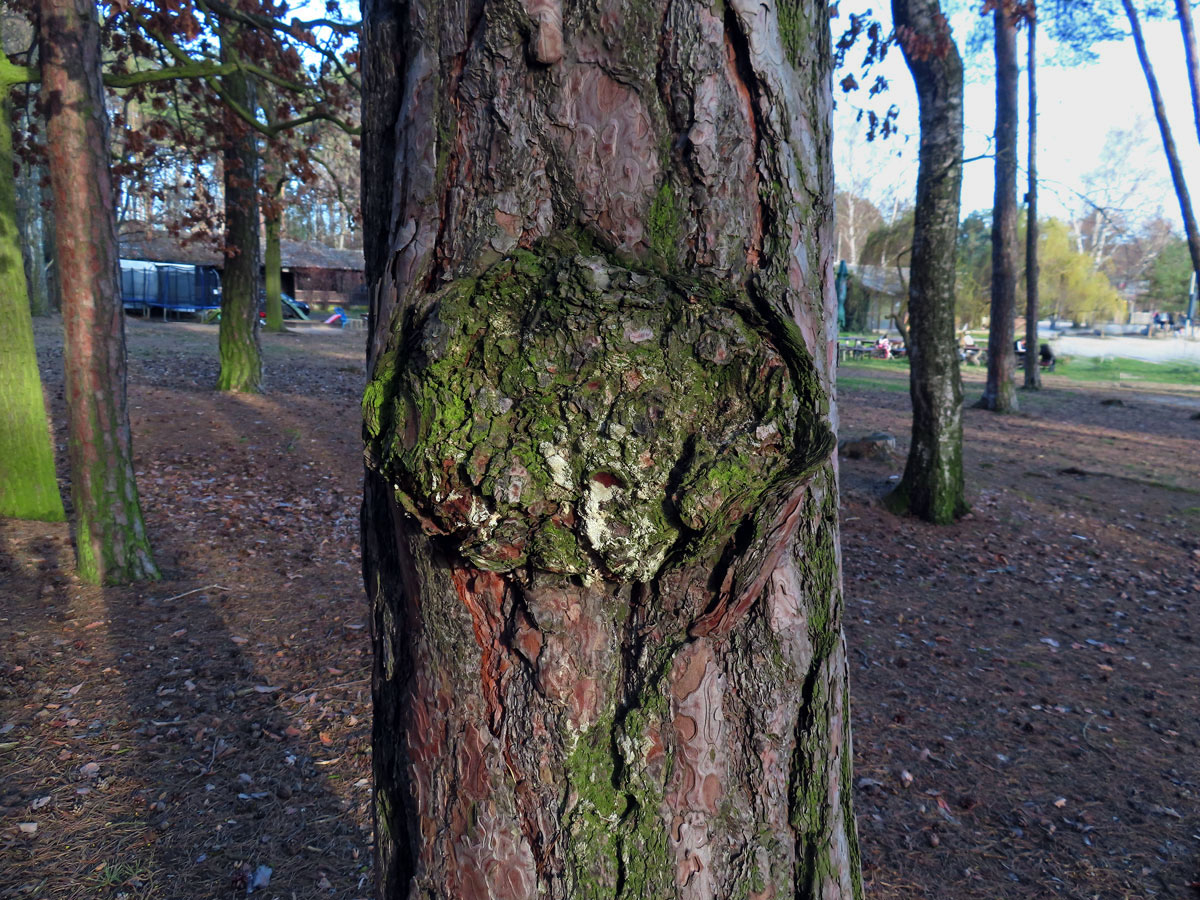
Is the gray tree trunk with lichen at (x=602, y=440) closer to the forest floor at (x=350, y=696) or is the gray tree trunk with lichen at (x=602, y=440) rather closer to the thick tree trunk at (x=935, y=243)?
the forest floor at (x=350, y=696)

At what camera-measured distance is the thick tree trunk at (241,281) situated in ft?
37.1

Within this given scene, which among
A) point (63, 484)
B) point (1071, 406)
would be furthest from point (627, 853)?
point (1071, 406)

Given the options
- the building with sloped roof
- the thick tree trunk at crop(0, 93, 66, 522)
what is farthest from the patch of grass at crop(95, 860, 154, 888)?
the building with sloped roof

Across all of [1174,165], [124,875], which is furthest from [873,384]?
[124,875]

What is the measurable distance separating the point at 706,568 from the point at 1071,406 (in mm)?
19088

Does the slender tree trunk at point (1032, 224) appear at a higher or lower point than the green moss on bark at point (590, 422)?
higher

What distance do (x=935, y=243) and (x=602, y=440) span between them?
727 centimetres

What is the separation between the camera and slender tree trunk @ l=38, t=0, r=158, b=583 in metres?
4.76

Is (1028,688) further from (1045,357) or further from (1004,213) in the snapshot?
(1045,357)

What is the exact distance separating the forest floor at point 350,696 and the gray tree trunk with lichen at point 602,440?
1899 millimetres

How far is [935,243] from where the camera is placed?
7438 millimetres

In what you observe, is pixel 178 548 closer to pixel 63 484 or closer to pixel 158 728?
pixel 63 484

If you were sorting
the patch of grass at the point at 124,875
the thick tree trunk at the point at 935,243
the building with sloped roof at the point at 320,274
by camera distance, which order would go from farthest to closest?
the building with sloped roof at the point at 320,274
the thick tree trunk at the point at 935,243
the patch of grass at the point at 124,875

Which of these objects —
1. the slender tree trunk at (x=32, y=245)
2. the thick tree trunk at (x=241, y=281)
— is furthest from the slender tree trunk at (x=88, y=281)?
the slender tree trunk at (x=32, y=245)
